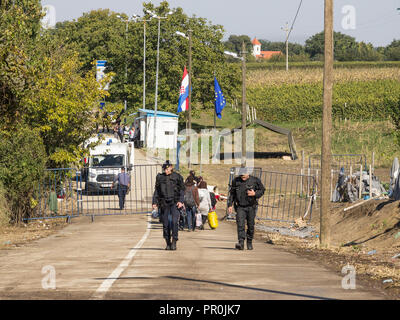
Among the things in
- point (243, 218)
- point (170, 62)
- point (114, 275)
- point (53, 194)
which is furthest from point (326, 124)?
point (170, 62)

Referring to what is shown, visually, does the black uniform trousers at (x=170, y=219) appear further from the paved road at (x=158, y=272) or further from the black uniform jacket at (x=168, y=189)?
the paved road at (x=158, y=272)

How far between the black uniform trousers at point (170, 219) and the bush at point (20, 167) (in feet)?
27.9

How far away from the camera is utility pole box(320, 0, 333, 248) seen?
17297 millimetres

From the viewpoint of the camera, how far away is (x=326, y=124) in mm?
17484

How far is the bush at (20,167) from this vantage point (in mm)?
22266

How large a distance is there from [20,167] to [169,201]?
864cm

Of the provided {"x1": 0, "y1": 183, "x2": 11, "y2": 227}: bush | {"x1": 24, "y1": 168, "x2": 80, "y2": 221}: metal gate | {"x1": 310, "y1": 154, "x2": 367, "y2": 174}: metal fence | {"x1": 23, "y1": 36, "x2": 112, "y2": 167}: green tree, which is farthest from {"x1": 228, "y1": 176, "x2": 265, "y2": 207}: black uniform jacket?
{"x1": 310, "y1": 154, "x2": 367, "y2": 174}: metal fence

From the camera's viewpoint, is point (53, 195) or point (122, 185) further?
point (122, 185)

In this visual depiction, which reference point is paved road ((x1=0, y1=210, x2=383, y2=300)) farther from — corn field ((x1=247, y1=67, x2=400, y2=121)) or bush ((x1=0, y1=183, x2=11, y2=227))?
corn field ((x1=247, y1=67, x2=400, y2=121))

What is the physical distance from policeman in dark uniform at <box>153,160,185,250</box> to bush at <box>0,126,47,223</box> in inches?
327

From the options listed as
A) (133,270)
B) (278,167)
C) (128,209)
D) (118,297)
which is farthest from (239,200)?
(278,167)

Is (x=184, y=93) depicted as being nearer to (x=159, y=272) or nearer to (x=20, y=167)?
(x=20, y=167)

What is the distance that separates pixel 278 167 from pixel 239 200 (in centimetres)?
3374

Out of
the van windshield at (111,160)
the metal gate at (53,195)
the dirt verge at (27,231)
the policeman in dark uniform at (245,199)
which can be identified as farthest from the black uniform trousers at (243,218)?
the van windshield at (111,160)
